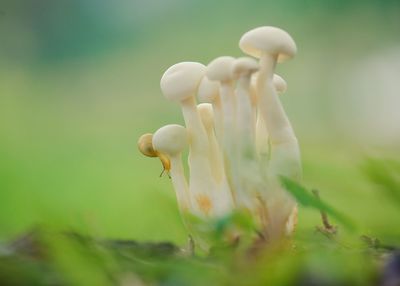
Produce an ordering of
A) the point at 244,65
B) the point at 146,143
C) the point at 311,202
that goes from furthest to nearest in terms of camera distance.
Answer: the point at 146,143
the point at 244,65
the point at 311,202

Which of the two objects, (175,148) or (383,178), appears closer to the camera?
(383,178)

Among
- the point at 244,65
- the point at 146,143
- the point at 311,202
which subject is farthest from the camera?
the point at 146,143

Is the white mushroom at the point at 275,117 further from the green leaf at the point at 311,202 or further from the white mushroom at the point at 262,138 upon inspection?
the green leaf at the point at 311,202

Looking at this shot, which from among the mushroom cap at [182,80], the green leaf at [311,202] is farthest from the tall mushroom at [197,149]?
the green leaf at [311,202]

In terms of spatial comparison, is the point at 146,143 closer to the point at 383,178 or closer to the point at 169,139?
the point at 169,139

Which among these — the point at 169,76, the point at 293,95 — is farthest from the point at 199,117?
the point at 293,95

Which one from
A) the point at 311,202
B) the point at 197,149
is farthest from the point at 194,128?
the point at 311,202

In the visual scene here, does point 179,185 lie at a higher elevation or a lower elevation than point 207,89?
lower
